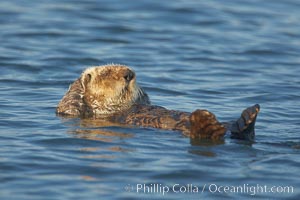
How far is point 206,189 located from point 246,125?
3.56ft

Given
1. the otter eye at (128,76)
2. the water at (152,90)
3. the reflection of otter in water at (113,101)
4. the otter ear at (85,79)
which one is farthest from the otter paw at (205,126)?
the otter ear at (85,79)

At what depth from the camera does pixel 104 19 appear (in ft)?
55.6

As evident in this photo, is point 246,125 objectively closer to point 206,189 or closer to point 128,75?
point 206,189

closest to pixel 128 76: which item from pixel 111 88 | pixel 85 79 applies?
pixel 111 88

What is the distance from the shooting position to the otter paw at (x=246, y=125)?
23.6 ft

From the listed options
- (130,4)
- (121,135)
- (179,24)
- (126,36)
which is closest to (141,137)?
(121,135)

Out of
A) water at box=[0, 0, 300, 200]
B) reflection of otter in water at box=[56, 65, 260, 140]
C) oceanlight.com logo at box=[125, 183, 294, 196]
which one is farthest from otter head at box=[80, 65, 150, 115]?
oceanlight.com logo at box=[125, 183, 294, 196]

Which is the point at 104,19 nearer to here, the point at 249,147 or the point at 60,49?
the point at 60,49

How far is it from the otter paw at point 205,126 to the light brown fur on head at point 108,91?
1558 millimetres

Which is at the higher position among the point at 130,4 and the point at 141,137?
the point at 130,4

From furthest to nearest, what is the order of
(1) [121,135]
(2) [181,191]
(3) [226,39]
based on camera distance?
(3) [226,39] < (1) [121,135] < (2) [181,191]

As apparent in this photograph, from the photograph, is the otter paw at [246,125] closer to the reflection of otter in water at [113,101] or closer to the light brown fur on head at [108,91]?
the reflection of otter in water at [113,101]

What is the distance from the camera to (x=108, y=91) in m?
8.77

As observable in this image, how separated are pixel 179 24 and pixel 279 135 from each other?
869 cm
